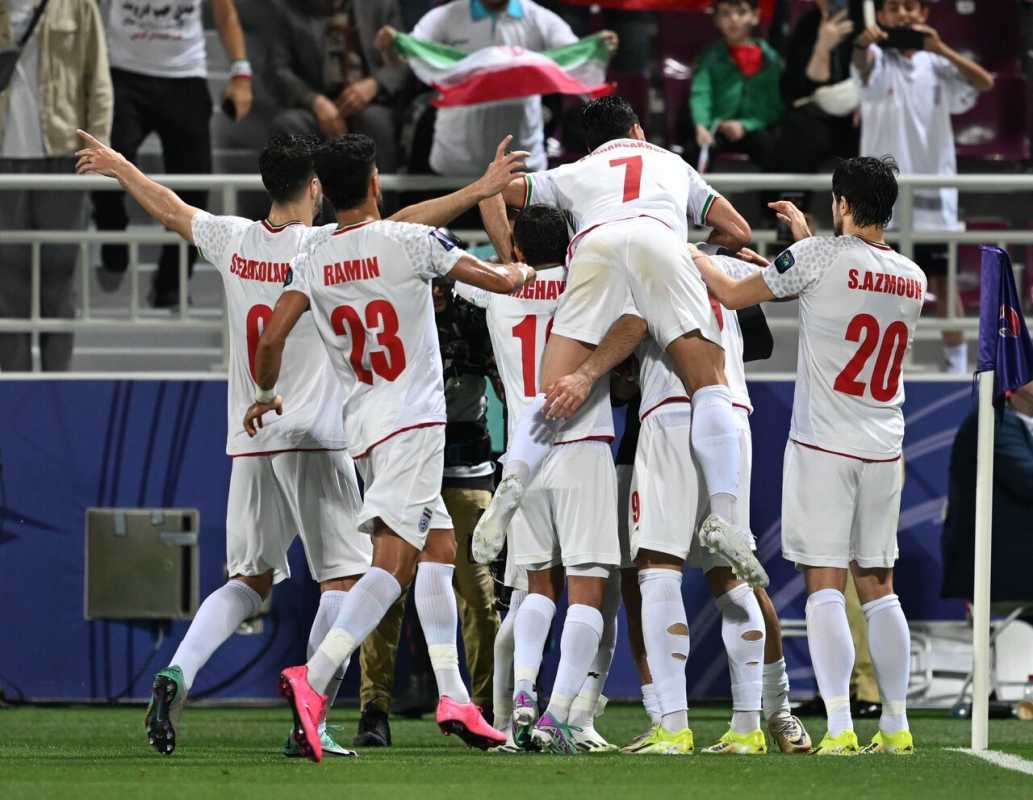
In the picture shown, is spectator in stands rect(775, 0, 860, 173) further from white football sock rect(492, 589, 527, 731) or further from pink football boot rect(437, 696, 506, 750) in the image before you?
pink football boot rect(437, 696, 506, 750)

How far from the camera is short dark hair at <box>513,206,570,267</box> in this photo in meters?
8.31

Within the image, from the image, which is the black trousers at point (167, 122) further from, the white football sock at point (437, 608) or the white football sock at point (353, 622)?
the white football sock at point (353, 622)

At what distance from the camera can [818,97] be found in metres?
12.7

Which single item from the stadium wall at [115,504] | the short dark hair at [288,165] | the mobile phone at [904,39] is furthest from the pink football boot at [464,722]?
the mobile phone at [904,39]

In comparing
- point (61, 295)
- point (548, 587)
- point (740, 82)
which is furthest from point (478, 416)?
point (740, 82)

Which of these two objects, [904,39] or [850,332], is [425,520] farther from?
[904,39]

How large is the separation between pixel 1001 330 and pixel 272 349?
112 inches

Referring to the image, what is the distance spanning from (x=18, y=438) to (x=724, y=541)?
17.8 feet

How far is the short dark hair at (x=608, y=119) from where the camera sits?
8.16m

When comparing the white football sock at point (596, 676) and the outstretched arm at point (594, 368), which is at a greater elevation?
the outstretched arm at point (594, 368)

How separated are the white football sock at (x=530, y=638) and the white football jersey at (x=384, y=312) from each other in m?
0.92

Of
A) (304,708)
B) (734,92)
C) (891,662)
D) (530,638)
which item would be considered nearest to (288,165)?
(530,638)

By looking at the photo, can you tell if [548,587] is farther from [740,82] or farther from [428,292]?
[740,82]

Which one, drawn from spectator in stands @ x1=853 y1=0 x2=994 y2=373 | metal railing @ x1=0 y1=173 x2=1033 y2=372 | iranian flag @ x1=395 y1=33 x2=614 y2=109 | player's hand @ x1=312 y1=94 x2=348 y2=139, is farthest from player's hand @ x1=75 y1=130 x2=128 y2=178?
spectator in stands @ x1=853 y1=0 x2=994 y2=373
